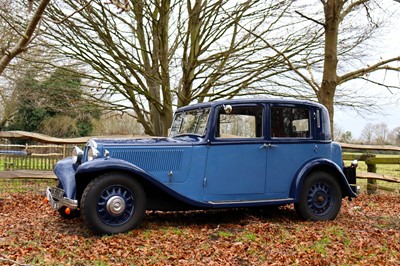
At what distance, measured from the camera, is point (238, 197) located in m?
5.49

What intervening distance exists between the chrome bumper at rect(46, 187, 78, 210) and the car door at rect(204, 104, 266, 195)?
5.46ft

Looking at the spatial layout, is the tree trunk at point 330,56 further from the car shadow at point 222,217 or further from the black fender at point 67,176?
the black fender at point 67,176

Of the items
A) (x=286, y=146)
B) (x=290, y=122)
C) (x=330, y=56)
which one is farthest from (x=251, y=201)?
(x=330, y=56)

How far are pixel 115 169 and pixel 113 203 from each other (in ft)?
1.29

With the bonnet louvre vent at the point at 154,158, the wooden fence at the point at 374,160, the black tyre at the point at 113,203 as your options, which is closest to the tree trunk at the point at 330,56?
the wooden fence at the point at 374,160

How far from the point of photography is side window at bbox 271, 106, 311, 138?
18.9 feet

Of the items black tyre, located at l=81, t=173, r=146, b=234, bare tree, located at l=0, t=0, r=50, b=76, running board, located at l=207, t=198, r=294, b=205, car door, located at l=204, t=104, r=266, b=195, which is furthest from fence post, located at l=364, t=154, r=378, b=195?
bare tree, located at l=0, t=0, r=50, b=76

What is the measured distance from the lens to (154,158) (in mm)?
5238

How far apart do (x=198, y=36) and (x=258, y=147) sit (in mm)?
5912

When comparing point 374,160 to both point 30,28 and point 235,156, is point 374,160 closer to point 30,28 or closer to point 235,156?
point 235,156

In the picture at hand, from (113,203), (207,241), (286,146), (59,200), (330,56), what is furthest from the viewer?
(330,56)

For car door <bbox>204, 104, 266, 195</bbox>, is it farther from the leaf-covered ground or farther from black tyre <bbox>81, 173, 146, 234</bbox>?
black tyre <bbox>81, 173, 146, 234</bbox>

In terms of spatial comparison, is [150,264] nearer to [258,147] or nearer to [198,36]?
[258,147]

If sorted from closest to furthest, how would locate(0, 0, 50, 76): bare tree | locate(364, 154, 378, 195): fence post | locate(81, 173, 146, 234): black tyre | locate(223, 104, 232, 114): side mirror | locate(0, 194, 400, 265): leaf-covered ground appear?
locate(0, 0, 50, 76): bare tree < locate(0, 194, 400, 265): leaf-covered ground < locate(81, 173, 146, 234): black tyre < locate(223, 104, 232, 114): side mirror < locate(364, 154, 378, 195): fence post
